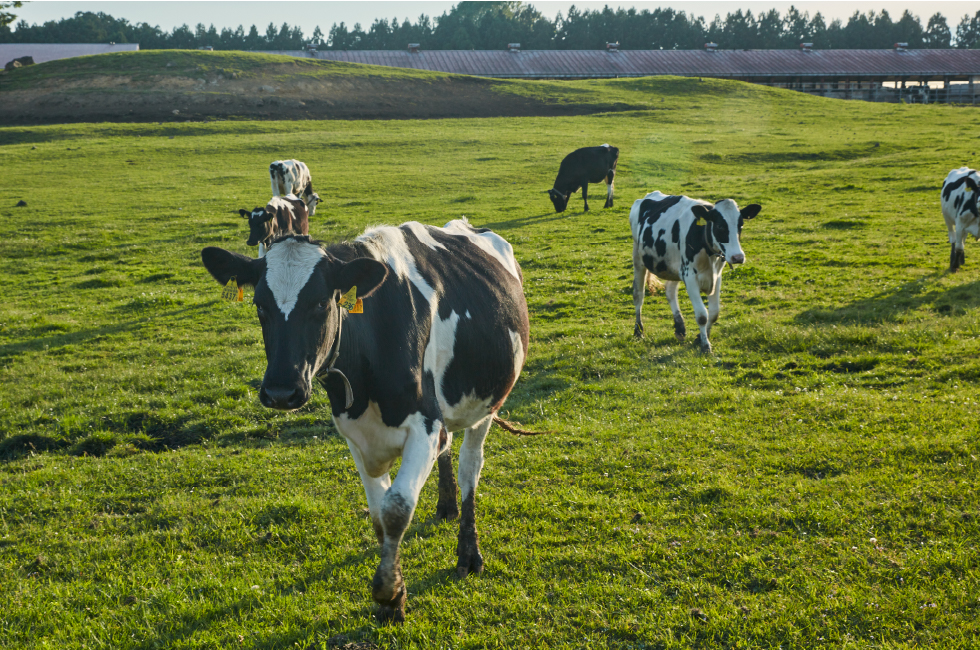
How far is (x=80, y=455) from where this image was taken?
8.09m

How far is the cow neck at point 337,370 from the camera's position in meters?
4.27

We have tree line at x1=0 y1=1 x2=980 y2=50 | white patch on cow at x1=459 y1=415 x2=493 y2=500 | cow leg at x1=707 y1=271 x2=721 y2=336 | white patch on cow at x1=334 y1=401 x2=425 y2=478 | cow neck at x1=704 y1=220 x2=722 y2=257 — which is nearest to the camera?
white patch on cow at x1=334 y1=401 x2=425 y2=478

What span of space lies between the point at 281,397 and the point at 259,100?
55422 mm

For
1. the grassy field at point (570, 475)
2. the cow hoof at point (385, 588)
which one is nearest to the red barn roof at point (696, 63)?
the grassy field at point (570, 475)

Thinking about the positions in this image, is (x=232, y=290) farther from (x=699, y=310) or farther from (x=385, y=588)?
(x=699, y=310)

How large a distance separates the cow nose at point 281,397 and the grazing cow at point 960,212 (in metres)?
15.4

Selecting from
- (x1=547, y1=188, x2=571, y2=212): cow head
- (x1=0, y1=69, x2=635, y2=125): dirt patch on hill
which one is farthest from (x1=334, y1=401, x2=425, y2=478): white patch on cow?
(x1=0, y1=69, x2=635, y2=125): dirt patch on hill

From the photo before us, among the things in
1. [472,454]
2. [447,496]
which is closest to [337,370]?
[472,454]

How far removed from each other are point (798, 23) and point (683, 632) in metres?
164

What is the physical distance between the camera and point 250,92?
55.2 meters

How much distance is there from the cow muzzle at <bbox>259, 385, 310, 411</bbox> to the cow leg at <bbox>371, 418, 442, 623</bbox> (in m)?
0.81

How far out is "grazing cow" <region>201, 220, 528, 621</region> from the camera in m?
4.10

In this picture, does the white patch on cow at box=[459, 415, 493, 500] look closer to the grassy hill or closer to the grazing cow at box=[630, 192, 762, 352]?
the grazing cow at box=[630, 192, 762, 352]

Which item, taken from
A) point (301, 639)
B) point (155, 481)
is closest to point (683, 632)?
point (301, 639)
